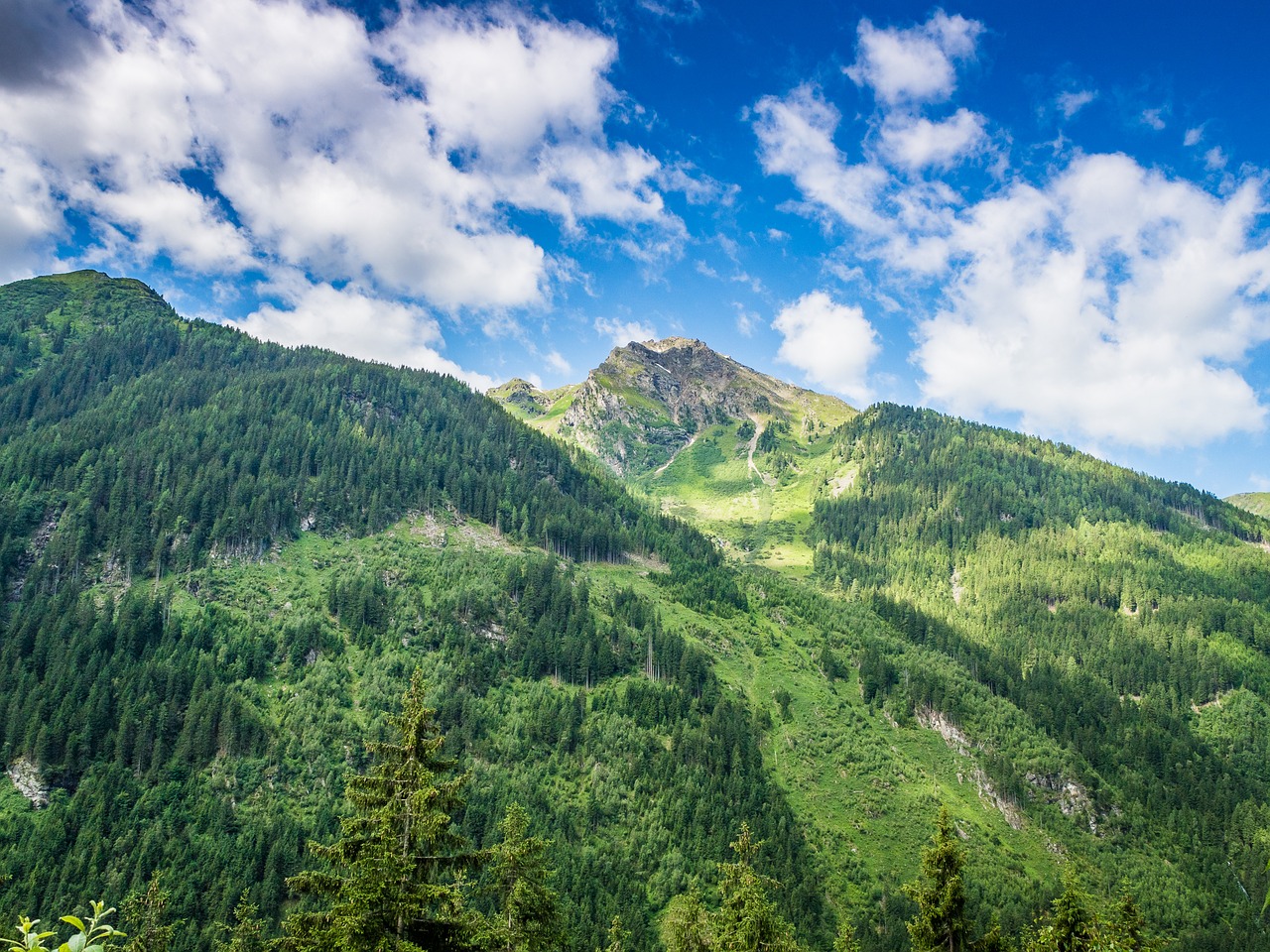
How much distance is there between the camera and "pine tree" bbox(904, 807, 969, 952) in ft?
101

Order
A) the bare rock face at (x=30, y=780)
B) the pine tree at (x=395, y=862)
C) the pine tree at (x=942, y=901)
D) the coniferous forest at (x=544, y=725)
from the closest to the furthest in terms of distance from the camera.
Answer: the pine tree at (x=395, y=862)
the pine tree at (x=942, y=901)
the coniferous forest at (x=544, y=725)
the bare rock face at (x=30, y=780)

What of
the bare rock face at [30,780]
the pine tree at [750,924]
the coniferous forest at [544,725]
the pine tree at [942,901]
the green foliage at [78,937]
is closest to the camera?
the green foliage at [78,937]

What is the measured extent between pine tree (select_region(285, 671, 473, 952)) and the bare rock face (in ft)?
339

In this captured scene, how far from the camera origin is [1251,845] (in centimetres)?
12238

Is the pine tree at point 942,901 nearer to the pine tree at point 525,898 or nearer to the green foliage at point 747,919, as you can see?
the green foliage at point 747,919

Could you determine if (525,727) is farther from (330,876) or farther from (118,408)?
(118,408)

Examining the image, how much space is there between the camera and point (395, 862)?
19.9 meters

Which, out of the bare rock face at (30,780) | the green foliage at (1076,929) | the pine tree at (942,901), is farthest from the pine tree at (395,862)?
the bare rock face at (30,780)

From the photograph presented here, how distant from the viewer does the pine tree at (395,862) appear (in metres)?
19.7

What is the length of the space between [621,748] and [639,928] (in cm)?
3145

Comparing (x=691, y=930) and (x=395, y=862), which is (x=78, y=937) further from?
(x=691, y=930)

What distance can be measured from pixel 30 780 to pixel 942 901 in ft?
387

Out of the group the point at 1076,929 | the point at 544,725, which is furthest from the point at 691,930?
the point at 544,725

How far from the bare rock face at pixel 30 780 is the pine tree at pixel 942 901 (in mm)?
113460
